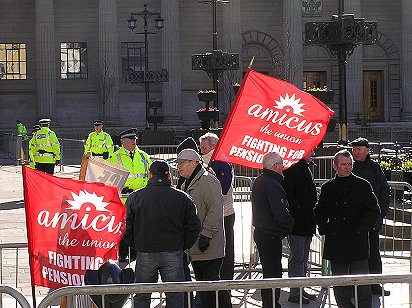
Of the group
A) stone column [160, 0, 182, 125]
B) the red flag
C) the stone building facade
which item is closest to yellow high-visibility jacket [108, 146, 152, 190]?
the red flag

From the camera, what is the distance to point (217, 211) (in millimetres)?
10836

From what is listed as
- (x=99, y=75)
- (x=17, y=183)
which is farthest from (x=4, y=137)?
(x=17, y=183)

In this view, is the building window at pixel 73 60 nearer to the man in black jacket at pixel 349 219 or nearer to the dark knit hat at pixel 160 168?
the man in black jacket at pixel 349 219

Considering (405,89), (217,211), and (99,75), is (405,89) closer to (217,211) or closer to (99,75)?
(99,75)

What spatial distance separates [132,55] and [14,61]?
6.85 m

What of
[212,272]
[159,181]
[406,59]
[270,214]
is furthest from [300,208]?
[406,59]

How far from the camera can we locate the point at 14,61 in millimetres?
60969

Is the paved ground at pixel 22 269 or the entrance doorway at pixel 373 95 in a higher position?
the entrance doorway at pixel 373 95

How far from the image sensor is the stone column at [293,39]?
192 feet

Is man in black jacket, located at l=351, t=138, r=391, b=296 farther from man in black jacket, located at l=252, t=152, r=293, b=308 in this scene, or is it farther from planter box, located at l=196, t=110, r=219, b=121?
planter box, located at l=196, t=110, r=219, b=121

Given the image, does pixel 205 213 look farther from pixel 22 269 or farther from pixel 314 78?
pixel 314 78

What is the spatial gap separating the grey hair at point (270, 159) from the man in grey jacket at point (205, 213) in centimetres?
56

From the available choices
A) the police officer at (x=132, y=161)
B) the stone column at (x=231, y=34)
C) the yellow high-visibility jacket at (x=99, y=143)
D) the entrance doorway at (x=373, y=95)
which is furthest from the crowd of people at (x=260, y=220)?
the entrance doorway at (x=373, y=95)

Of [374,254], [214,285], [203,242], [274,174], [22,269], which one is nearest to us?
[214,285]
